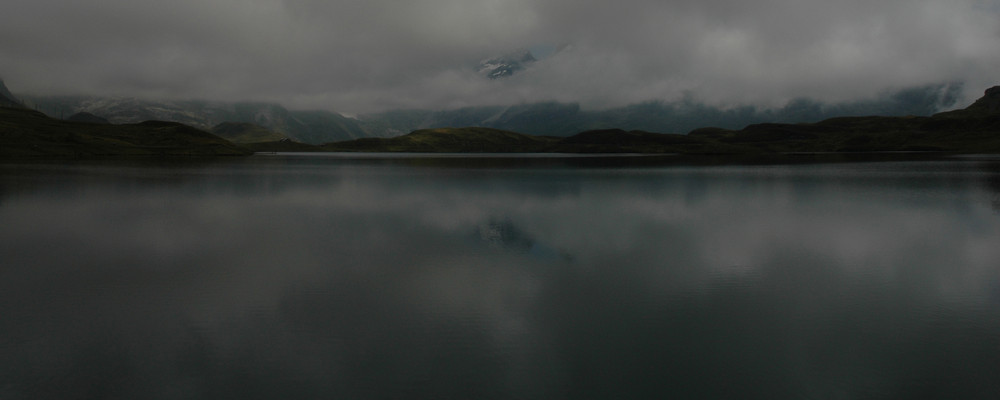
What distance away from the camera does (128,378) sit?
13320 millimetres

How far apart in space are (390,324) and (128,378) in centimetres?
682

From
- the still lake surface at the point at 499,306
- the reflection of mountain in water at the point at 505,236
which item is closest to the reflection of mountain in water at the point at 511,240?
the reflection of mountain in water at the point at 505,236

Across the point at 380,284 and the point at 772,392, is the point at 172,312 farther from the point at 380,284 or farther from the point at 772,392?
the point at 772,392

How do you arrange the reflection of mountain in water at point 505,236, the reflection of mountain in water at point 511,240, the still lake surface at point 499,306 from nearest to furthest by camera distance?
1. the still lake surface at point 499,306
2. the reflection of mountain in water at point 511,240
3. the reflection of mountain in water at point 505,236

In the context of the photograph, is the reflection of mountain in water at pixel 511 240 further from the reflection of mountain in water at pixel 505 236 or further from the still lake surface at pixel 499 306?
the still lake surface at pixel 499 306

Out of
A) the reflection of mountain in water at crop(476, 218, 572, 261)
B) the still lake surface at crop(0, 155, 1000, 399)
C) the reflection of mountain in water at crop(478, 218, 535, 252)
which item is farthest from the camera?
the reflection of mountain in water at crop(478, 218, 535, 252)

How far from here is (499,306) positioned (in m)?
18.9

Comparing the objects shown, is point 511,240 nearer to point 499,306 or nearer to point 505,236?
point 505,236

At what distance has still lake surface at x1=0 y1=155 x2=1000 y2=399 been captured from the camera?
43.3 ft

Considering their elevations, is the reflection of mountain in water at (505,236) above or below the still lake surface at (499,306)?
above

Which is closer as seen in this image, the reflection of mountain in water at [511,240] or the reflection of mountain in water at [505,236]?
the reflection of mountain in water at [511,240]

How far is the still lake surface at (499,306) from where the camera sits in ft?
43.3

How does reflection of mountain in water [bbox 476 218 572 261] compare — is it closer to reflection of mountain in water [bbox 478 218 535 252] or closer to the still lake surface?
reflection of mountain in water [bbox 478 218 535 252]

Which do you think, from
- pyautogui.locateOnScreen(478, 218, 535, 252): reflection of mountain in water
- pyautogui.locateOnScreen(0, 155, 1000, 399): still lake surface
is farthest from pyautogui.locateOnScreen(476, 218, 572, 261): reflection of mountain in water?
pyautogui.locateOnScreen(0, 155, 1000, 399): still lake surface
